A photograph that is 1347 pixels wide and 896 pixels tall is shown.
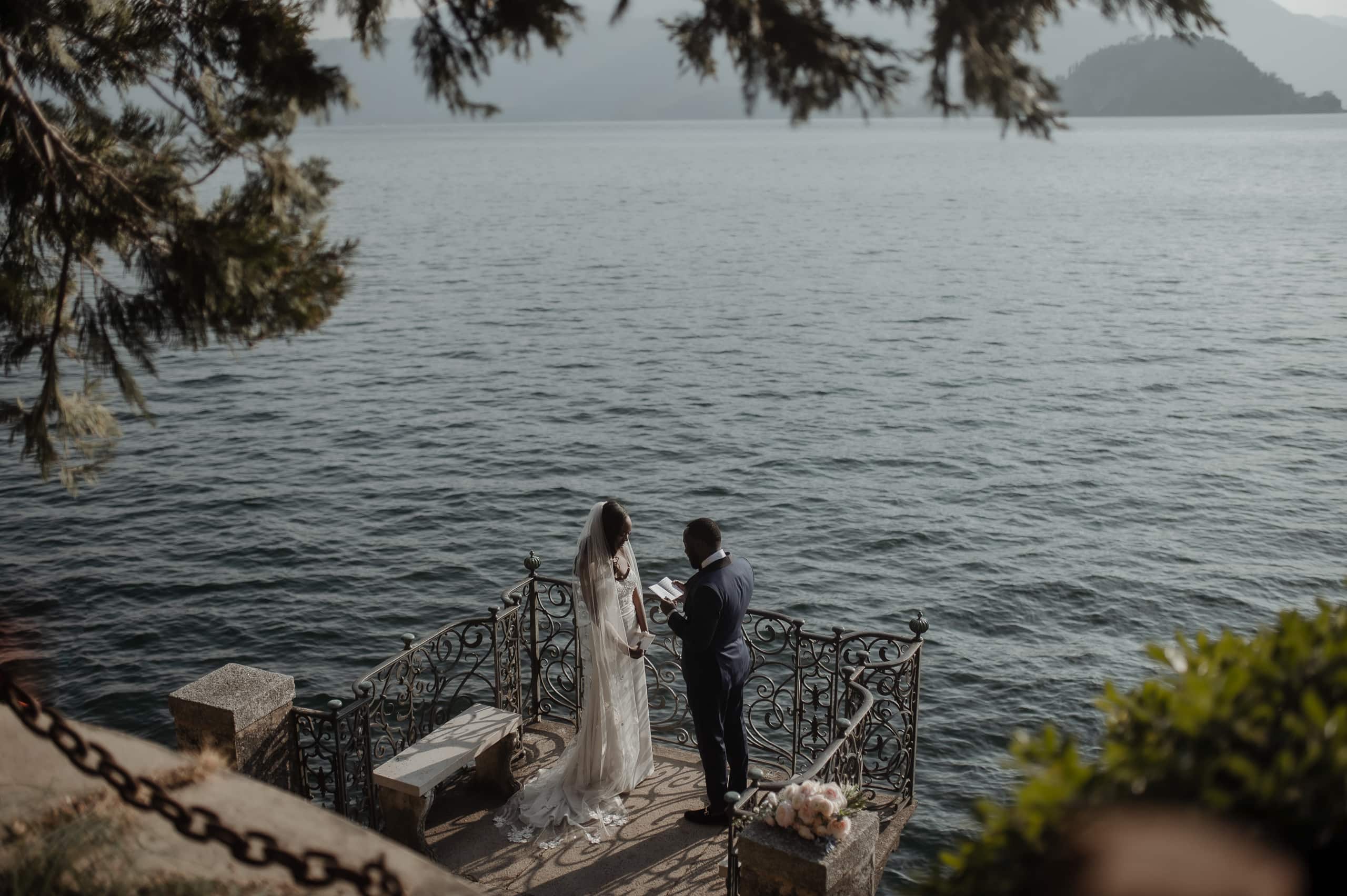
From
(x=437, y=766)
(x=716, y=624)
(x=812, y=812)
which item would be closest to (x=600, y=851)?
(x=437, y=766)

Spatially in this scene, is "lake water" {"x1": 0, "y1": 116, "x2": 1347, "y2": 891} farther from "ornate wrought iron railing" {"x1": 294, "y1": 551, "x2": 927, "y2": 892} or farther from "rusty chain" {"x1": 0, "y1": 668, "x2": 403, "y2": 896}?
"rusty chain" {"x1": 0, "y1": 668, "x2": 403, "y2": 896}

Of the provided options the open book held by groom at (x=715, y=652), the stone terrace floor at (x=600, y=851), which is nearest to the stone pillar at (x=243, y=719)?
the stone terrace floor at (x=600, y=851)

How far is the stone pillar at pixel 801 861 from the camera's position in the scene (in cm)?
726

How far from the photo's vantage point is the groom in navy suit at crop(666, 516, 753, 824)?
890 cm

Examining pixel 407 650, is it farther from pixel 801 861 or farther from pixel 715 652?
pixel 801 861

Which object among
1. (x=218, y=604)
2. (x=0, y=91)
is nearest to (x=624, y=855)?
(x=0, y=91)

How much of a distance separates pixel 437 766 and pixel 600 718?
4.73 ft

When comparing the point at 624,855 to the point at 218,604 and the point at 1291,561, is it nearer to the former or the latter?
the point at 218,604

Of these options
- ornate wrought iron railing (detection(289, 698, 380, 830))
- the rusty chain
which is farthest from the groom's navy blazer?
the rusty chain

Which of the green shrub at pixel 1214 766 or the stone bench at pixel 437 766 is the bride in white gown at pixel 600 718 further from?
the green shrub at pixel 1214 766

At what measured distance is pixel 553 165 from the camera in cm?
14975

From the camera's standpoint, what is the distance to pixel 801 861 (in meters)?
7.27

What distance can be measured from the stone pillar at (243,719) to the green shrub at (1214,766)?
729 cm

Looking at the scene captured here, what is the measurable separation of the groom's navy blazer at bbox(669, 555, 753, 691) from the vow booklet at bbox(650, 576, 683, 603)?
22cm
